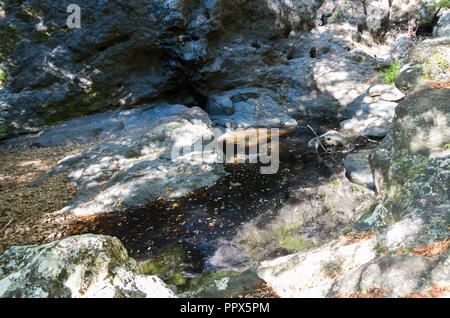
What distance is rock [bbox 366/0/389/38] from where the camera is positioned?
48.7ft

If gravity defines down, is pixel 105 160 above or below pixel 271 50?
below

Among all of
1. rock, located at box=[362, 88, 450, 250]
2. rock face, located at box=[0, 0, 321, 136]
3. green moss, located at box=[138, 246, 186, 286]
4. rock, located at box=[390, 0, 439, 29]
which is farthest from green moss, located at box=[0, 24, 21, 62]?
rock, located at box=[390, 0, 439, 29]

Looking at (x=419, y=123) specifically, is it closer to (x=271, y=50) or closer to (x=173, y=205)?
(x=173, y=205)

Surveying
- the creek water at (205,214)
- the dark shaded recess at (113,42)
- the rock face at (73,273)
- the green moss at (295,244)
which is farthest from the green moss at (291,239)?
the dark shaded recess at (113,42)

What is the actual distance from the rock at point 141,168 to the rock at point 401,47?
10.3m

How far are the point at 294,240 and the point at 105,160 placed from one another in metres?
5.06

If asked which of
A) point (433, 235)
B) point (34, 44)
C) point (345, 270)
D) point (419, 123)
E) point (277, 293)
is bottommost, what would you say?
point (277, 293)

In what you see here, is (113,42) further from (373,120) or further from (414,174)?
(414,174)

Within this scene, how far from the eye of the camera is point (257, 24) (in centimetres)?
1248

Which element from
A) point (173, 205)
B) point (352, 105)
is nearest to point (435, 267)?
point (173, 205)

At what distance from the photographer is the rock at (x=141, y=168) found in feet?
19.2

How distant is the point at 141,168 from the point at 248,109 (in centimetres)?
619

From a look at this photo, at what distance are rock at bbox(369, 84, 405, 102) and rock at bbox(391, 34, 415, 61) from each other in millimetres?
4456

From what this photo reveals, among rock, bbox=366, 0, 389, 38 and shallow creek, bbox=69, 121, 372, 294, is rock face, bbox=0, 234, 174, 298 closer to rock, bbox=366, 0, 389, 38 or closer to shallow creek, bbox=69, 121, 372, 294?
shallow creek, bbox=69, 121, 372, 294
